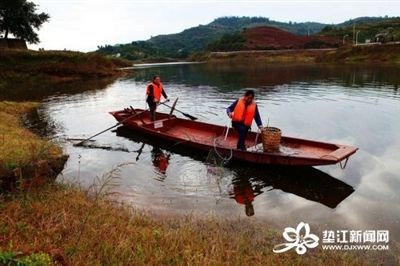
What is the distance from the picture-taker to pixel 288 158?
12.9 metres

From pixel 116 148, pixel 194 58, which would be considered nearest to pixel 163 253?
pixel 116 148

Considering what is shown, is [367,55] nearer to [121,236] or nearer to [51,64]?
[51,64]

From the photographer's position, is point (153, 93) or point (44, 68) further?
point (44, 68)

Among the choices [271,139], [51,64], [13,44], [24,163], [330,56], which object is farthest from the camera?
[330,56]

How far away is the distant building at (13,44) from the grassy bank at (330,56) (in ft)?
175

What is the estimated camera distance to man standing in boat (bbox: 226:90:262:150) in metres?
14.2

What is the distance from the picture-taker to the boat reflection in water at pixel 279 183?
38.4 ft

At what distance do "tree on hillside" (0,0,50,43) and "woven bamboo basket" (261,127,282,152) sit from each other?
167 ft

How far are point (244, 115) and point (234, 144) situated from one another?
207 centimetres

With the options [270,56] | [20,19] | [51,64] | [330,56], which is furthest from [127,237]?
[270,56]

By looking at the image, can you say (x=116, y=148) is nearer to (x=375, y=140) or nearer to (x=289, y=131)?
(x=289, y=131)

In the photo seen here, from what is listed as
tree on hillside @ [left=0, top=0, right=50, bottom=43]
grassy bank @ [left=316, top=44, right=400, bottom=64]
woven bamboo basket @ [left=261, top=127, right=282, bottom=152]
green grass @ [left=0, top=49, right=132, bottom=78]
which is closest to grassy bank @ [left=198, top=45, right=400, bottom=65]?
grassy bank @ [left=316, top=44, right=400, bottom=64]

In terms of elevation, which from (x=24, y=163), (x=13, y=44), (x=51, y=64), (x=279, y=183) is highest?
(x=13, y=44)

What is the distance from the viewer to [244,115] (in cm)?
1438
